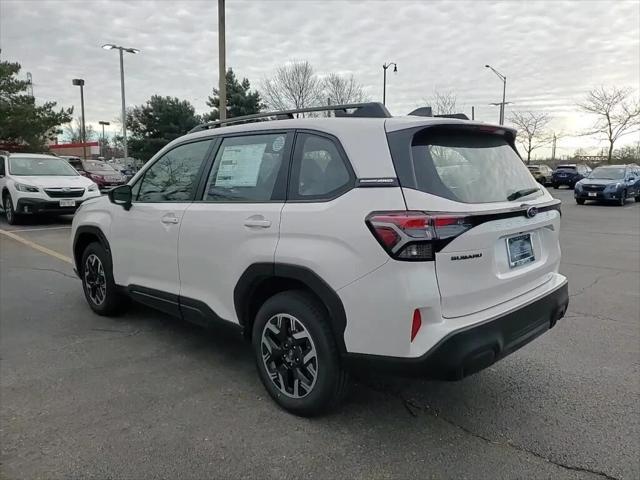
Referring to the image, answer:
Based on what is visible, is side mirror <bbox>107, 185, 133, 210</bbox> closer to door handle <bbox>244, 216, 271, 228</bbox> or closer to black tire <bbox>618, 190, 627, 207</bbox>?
door handle <bbox>244, 216, 271, 228</bbox>

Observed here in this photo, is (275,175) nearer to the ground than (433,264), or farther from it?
farther from it

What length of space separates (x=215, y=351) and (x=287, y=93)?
1484 inches

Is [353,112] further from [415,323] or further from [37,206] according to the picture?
[37,206]

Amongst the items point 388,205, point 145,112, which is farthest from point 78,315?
point 145,112

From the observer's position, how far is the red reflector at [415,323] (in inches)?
98.3

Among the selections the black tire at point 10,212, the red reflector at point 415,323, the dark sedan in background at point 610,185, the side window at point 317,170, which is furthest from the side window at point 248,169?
the dark sedan in background at point 610,185

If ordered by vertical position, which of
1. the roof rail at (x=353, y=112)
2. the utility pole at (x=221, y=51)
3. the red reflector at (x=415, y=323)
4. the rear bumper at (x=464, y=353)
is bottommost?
the rear bumper at (x=464, y=353)

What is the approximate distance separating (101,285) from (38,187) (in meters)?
8.06

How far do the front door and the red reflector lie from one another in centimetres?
199

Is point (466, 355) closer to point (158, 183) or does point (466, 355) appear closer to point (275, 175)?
point (275, 175)

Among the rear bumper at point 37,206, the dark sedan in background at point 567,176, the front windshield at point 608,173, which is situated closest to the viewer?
the rear bumper at point 37,206

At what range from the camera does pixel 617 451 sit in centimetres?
272

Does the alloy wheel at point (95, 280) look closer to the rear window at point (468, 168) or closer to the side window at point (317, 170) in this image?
the side window at point (317, 170)

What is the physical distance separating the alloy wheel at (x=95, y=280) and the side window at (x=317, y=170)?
265 centimetres
